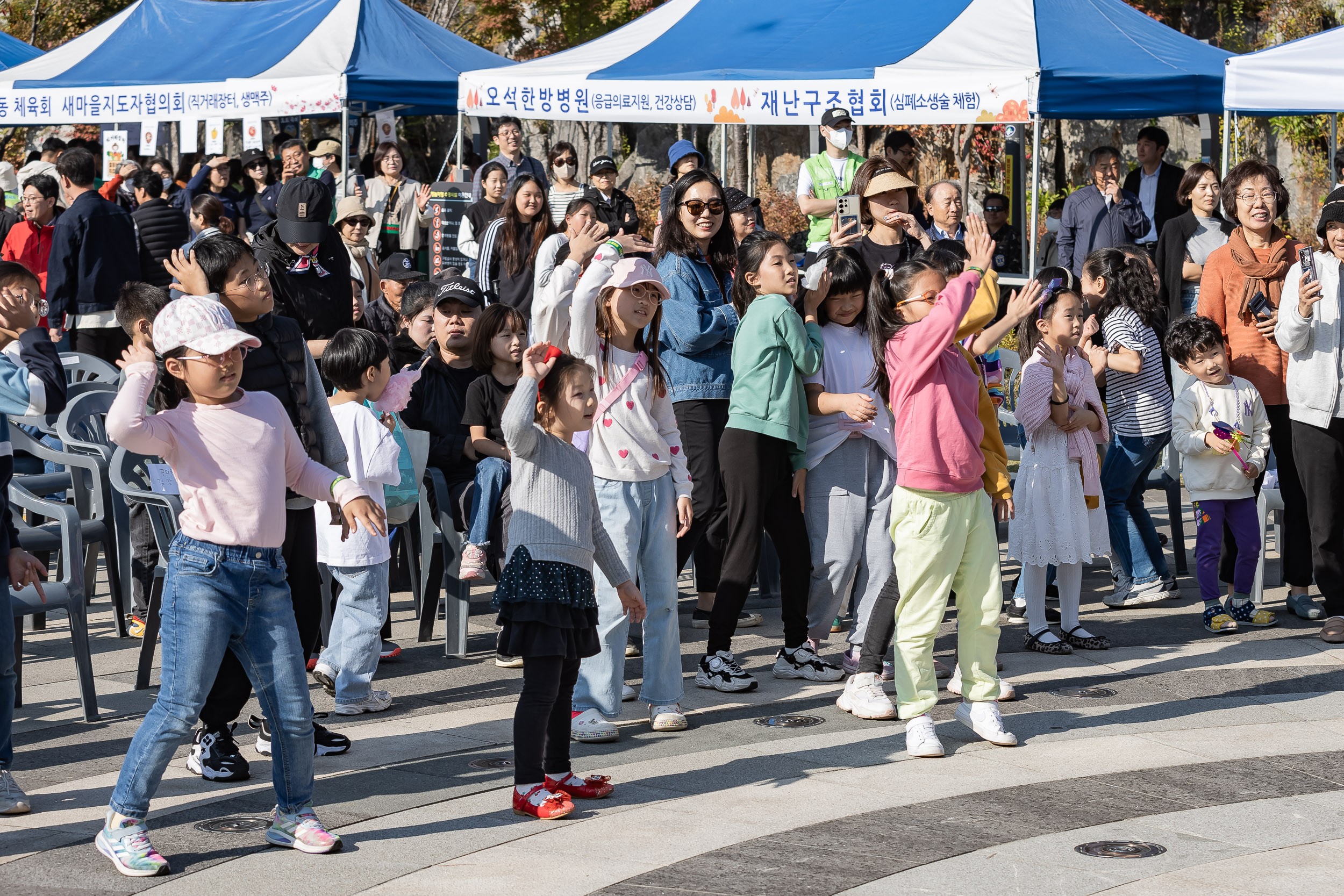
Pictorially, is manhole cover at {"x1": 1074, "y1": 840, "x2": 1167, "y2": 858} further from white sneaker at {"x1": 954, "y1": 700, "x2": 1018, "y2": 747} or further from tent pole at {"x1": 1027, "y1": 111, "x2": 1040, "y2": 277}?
tent pole at {"x1": 1027, "y1": 111, "x2": 1040, "y2": 277}

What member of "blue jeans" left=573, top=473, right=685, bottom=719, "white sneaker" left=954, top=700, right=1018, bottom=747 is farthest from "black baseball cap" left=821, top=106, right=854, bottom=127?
"white sneaker" left=954, top=700, right=1018, bottom=747

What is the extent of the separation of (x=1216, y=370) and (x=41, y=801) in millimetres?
5628

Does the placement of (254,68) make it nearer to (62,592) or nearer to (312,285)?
(312,285)

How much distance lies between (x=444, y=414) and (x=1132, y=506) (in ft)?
12.1

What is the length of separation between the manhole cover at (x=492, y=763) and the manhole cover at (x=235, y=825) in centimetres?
82

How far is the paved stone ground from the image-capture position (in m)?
4.15

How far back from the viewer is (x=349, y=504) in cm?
434

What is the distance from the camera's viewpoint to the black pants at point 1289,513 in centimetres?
763

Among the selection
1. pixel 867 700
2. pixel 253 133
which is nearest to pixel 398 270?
pixel 867 700

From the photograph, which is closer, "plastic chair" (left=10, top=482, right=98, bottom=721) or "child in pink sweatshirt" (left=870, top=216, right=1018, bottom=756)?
"child in pink sweatshirt" (left=870, top=216, right=1018, bottom=756)

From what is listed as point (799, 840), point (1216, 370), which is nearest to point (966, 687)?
point (799, 840)

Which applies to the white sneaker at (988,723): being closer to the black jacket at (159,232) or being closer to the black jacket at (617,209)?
the black jacket at (617,209)

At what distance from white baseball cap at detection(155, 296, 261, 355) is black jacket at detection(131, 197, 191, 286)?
7677 mm

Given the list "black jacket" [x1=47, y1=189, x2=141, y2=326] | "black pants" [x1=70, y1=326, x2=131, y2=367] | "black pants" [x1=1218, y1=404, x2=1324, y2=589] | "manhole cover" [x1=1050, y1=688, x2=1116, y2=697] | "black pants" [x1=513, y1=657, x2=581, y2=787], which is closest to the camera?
"black pants" [x1=513, y1=657, x2=581, y2=787]
